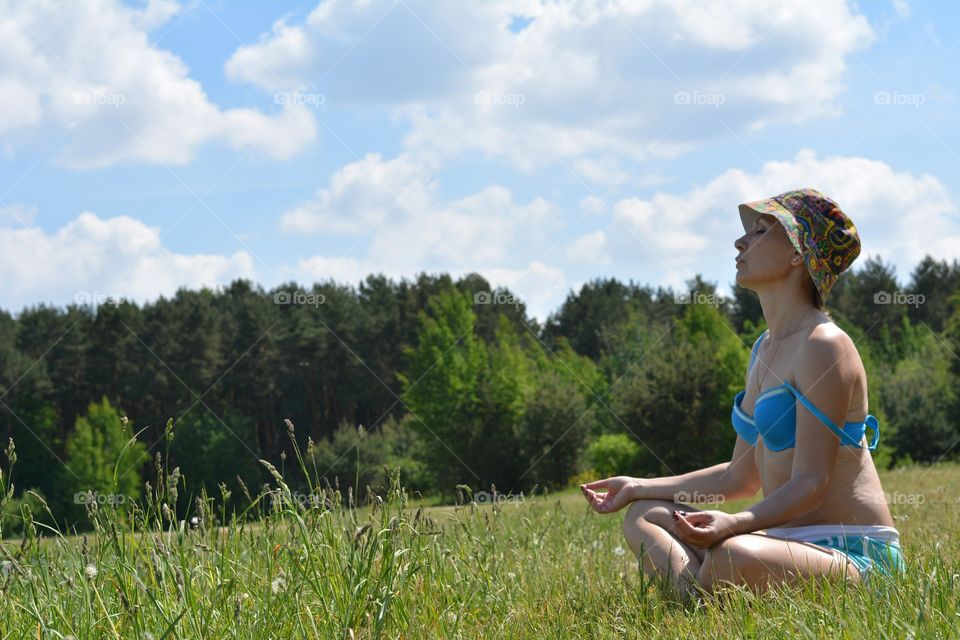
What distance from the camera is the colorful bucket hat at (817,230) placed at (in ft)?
12.4

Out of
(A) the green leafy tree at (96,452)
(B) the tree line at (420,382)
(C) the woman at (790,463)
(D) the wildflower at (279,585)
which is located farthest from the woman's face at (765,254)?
(A) the green leafy tree at (96,452)

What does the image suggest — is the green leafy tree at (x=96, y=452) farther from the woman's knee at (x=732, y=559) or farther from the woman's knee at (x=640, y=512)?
the woman's knee at (x=732, y=559)

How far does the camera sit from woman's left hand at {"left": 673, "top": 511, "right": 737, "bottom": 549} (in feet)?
11.1

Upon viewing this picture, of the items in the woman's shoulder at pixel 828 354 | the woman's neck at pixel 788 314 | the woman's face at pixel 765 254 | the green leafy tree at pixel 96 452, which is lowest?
the green leafy tree at pixel 96 452

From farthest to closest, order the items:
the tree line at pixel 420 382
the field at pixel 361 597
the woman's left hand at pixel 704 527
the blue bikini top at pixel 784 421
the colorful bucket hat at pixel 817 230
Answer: the tree line at pixel 420 382 → the colorful bucket hat at pixel 817 230 → the blue bikini top at pixel 784 421 → the woman's left hand at pixel 704 527 → the field at pixel 361 597

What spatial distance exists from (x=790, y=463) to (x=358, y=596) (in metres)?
1.77

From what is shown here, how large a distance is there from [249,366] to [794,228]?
190ft

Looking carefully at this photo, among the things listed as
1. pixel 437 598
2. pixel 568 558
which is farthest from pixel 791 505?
pixel 568 558

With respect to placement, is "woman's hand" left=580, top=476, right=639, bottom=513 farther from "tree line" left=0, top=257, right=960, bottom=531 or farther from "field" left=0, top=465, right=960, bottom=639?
"tree line" left=0, top=257, right=960, bottom=531

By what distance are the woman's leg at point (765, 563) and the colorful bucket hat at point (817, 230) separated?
1.05m

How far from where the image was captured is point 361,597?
3.29 m

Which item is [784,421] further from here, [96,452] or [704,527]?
[96,452]

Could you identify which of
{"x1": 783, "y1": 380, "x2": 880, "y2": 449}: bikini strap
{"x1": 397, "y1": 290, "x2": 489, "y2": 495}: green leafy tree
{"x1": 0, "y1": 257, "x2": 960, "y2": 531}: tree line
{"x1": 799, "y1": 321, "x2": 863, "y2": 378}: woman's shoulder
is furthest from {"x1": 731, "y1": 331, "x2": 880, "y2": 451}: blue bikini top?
{"x1": 397, "y1": 290, "x2": 489, "y2": 495}: green leafy tree

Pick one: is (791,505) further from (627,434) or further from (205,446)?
(205,446)
